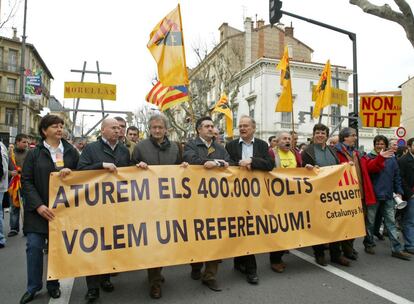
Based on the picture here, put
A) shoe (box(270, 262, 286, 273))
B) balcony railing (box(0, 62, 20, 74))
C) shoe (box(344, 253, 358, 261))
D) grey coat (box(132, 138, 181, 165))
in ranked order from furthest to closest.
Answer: balcony railing (box(0, 62, 20, 74)) → shoe (box(344, 253, 358, 261)) → shoe (box(270, 262, 286, 273)) → grey coat (box(132, 138, 181, 165))

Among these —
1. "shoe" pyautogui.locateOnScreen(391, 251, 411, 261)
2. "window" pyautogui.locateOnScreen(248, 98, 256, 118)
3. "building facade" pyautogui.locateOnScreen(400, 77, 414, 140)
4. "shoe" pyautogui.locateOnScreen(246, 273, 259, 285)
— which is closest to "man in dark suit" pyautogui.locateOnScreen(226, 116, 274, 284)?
"shoe" pyautogui.locateOnScreen(246, 273, 259, 285)

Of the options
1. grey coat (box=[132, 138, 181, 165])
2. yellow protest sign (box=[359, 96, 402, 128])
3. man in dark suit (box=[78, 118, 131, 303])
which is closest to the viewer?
man in dark suit (box=[78, 118, 131, 303])

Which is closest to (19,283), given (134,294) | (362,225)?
(134,294)

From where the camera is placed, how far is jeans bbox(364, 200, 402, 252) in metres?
5.60

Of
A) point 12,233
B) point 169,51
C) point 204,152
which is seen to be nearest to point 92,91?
point 12,233

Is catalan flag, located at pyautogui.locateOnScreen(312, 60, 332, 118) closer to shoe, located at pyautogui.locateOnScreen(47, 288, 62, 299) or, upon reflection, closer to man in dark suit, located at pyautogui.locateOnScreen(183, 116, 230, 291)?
man in dark suit, located at pyautogui.locateOnScreen(183, 116, 230, 291)

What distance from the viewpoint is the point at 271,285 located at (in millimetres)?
4332

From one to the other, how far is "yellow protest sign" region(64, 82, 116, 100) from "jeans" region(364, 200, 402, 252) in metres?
8.23

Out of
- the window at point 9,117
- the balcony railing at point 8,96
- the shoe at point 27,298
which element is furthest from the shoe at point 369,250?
the window at point 9,117

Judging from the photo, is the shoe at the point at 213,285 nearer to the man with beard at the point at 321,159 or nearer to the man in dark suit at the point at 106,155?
the man in dark suit at the point at 106,155

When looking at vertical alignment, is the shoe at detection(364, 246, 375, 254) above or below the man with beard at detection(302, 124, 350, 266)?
below

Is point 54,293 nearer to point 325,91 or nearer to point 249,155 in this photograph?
point 249,155

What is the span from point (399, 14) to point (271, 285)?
7889 mm

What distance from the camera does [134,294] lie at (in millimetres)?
4125
